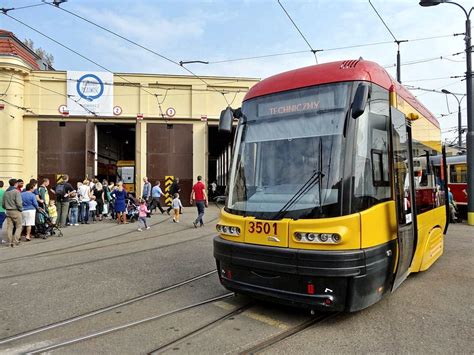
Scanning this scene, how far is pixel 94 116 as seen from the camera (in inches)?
886

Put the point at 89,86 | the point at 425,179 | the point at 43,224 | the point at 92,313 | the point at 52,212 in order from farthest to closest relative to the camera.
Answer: the point at 89,86, the point at 52,212, the point at 43,224, the point at 425,179, the point at 92,313

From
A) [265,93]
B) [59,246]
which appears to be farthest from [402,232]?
[59,246]

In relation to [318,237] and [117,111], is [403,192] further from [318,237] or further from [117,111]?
[117,111]

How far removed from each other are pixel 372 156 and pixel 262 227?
1.54 metres

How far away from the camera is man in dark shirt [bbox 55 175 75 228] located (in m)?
13.7

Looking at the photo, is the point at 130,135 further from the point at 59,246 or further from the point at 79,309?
the point at 79,309

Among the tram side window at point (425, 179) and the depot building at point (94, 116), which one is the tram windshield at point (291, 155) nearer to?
the tram side window at point (425, 179)

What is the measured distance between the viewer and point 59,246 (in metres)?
10.4

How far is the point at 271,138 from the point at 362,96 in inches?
49.6

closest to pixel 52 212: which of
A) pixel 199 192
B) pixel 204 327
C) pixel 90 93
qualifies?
pixel 199 192

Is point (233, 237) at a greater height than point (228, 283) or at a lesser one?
greater

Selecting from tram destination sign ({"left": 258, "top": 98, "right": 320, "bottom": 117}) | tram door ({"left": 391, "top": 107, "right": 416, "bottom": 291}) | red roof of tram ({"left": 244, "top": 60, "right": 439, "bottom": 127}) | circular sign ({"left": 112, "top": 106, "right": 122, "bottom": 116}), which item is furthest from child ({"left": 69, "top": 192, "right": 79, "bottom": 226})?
tram door ({"left": 391, "top": 107, "right": 416, "bottom": 291})

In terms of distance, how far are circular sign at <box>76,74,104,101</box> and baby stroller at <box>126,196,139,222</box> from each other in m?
8.90

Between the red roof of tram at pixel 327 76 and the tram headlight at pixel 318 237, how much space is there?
72.6 inches
